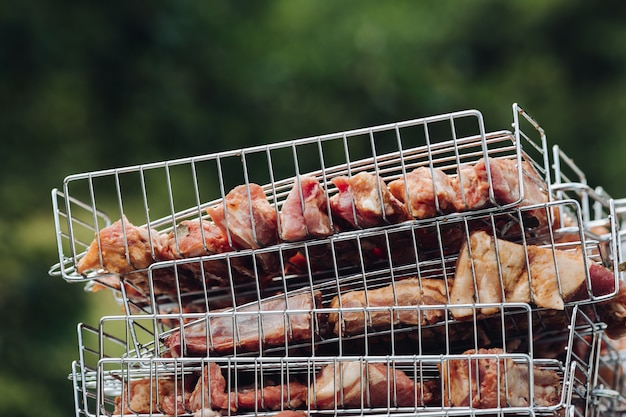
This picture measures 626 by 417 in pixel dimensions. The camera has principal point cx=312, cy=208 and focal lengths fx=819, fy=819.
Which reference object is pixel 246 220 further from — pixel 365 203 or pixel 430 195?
pixel 430 195

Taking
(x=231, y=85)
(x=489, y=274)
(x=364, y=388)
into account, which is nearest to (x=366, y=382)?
(x=364, y=388)

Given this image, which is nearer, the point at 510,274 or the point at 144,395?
the point at 510,274

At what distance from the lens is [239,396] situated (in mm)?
1457

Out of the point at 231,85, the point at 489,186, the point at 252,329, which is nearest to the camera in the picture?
the point at 489,186

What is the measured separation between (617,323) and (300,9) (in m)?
4.49

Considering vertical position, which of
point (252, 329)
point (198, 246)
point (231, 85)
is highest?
point (231, 85)

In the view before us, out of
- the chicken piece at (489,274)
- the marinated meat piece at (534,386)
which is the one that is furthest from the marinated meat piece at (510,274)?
the marinated meat piece at (534,386)

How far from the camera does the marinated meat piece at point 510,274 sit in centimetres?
139

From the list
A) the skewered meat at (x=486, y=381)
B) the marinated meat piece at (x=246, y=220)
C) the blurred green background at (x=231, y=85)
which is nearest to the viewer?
the skewered meat at (x=486, y=381)

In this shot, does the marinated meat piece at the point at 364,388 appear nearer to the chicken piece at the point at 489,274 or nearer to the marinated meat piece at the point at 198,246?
the chicken piece at the point at 489,274

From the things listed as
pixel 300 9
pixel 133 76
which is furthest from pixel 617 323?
pixel 300 9

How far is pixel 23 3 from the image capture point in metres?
4.88

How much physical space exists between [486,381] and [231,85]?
4085 millimetres

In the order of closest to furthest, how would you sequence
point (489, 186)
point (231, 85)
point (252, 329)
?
point (489, 186), point (252, 329), point (231, 85)
